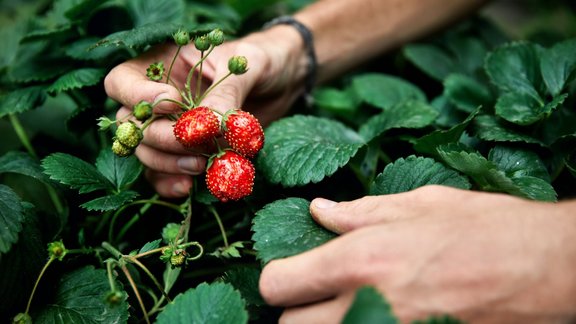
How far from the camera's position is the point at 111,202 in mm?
833

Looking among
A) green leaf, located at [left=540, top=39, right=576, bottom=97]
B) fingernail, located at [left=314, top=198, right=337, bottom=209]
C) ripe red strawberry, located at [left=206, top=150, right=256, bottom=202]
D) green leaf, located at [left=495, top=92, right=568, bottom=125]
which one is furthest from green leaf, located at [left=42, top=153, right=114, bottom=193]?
green leaf, located at [left=540, top=39, right=576, bottom=97]

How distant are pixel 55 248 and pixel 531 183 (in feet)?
2.41

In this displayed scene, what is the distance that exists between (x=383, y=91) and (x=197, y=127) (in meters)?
0.67

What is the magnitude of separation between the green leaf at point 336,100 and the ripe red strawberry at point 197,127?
0.60m

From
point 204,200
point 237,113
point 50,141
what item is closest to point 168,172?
point 204,200

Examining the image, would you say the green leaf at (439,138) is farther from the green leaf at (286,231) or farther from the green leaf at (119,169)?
the green leaf at (119,169)

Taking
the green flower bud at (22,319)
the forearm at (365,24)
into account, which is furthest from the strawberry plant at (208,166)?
the forearm at (365,24)

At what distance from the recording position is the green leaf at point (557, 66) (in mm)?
1044

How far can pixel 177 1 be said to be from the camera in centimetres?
121

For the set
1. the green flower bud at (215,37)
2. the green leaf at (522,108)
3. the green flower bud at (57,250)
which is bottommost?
the green leaf at (522,108)

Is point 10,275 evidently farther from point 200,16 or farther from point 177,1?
point 200,16

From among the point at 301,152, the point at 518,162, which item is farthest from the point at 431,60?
the point at 301,152

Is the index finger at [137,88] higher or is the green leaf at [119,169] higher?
the index finger at [137,88]

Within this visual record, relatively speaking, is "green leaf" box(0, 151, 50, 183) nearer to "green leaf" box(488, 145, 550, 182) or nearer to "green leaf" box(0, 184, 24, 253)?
"green leaf" box(0, 184, 24, 253)
